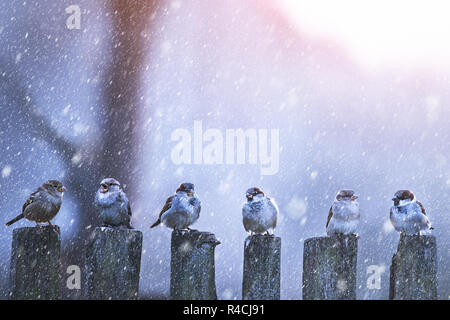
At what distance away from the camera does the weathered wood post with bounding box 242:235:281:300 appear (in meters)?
2.99

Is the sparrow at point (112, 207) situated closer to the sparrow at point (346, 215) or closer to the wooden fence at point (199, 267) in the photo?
the wooden fence at point (199, 267)

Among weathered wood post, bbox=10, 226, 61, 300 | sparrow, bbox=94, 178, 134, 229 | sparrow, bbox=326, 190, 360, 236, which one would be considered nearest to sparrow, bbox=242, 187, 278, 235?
sparrow, bbox=326, 190, 360, 236

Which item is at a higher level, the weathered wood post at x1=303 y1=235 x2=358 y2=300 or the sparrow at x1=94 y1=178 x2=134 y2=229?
the sparrow at x1=94 y1=178 x2=134 y2=229

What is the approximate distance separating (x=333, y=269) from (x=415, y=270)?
41 cm

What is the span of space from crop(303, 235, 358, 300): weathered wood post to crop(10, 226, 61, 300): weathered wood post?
1.27m

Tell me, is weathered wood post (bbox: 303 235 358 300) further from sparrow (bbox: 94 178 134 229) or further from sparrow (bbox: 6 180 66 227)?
sparrow (bbox: 6 180 66 227)

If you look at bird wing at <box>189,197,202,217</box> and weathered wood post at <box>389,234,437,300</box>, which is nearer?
weathered wood post at <box>389,234,437,300</box>

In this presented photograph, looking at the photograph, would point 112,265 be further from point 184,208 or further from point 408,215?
point 408,215

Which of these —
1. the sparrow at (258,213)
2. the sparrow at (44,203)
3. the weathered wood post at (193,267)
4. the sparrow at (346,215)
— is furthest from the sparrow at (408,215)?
the sparrow at (44,203)

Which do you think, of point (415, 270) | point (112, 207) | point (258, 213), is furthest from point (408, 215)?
point (112, 207)

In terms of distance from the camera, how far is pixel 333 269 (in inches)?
117
